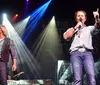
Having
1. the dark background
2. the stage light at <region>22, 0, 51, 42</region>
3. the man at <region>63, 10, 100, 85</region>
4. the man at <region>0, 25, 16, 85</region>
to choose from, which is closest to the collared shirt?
the man at <region>63, 10, 100, 85</region>

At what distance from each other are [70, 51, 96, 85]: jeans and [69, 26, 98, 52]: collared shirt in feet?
0.27

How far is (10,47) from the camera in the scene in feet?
12.8

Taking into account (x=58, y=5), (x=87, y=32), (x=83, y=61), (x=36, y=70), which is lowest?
(x=36, y=70)

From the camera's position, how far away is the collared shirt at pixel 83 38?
330 centimetres

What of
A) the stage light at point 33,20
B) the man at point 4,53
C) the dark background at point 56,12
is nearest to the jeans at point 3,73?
the man at point 4,53

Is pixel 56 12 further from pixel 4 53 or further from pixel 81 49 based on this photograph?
pixel 81 49

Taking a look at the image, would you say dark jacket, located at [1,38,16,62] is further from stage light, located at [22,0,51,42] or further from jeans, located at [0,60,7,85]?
stage light, located at [22,0,51,42]

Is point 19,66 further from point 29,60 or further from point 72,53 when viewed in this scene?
point 72,53

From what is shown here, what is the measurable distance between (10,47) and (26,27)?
6.68 m

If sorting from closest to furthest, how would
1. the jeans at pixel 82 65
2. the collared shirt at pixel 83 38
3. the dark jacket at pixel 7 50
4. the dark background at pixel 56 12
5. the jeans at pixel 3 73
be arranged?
the jeans at pixel 82 65 < the collared shirt at pixel 83 38 < the jeans at pixel 3 73 < the dark jacket at pixel 7 50 < the dark background at pixel 56 12

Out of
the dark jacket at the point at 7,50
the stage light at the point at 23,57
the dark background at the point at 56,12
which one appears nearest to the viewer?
the dark jacket at the point at 7,50

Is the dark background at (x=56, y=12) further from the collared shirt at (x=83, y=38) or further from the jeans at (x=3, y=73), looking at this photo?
the collared shirt at (x=83, y=38)

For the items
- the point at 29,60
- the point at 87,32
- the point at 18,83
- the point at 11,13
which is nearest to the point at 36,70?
the point at 29,60

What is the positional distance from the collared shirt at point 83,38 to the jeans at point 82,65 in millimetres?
81
